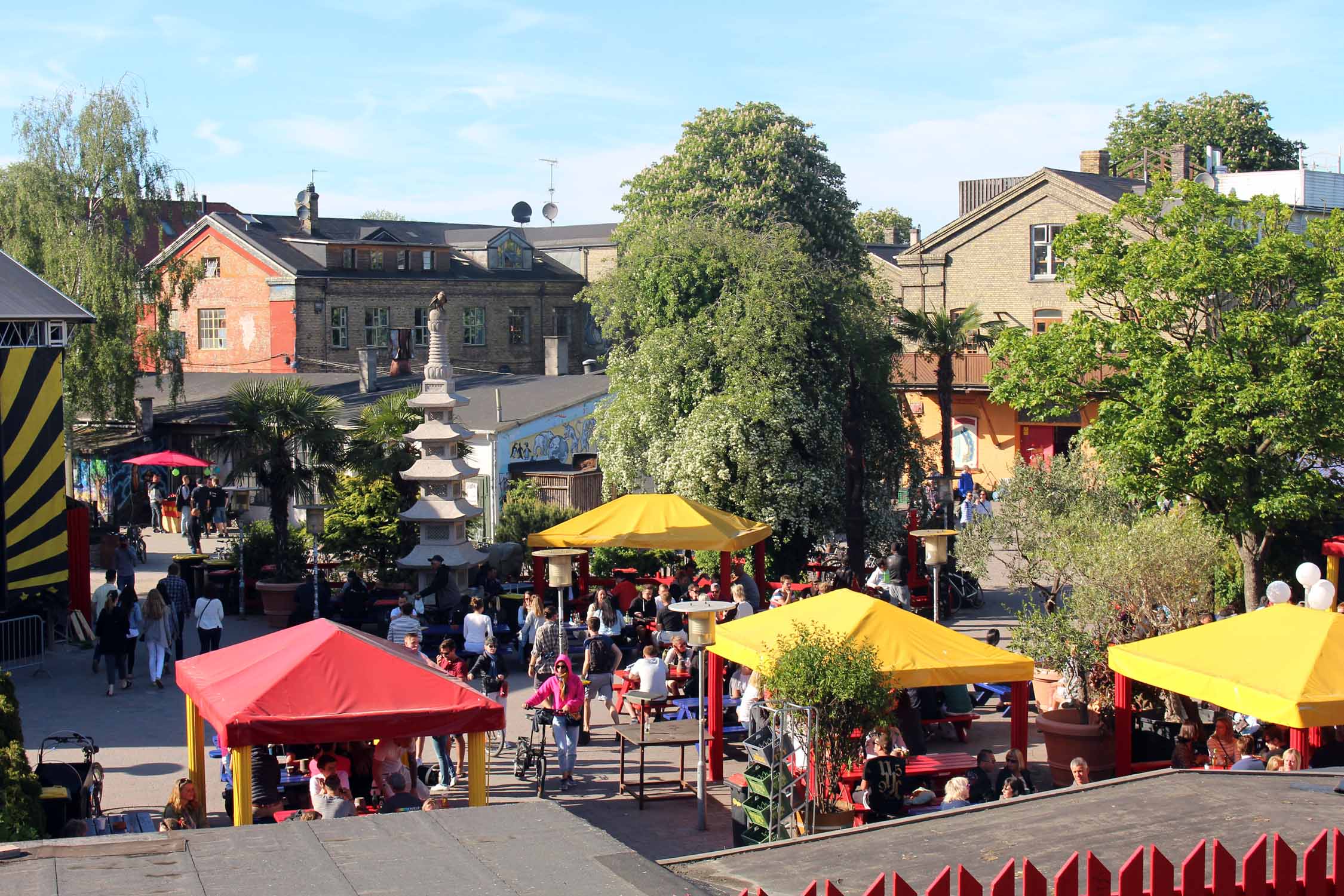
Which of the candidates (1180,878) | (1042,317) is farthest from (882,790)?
(1042,317)

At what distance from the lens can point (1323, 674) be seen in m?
11.1

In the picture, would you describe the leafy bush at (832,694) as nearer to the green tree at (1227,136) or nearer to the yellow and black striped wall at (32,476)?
the yellow and black striped wall at (32,476)

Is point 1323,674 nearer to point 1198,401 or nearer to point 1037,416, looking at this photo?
point 1198,401

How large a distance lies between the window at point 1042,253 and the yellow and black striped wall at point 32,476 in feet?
99.1

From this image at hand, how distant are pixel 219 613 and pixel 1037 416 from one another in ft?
40.2

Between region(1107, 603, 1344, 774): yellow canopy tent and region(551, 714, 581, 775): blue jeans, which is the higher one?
region(1107, 603, 1344, 774): yellow canopy tent

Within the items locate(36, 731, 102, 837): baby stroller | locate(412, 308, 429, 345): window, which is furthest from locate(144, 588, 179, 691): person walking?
locate(412, 308, 429, 345): window

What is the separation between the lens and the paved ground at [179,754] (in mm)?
12531

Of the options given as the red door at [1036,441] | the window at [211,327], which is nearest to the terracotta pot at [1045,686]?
the red door at [1036,441]

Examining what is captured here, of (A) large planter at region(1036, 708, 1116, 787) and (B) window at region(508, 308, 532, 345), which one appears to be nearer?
(A) large planter at region(1036, 708, 1116, 787)

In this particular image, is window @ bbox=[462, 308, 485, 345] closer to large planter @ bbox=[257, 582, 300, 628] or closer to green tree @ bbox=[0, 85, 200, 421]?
green tree @ bbox=[0, 85, 200, 421]

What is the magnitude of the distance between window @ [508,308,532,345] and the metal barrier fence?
34355 mm

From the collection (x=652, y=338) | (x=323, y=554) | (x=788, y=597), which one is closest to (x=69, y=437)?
(x=323, y=554)

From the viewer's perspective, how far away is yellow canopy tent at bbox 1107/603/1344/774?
10883mm
